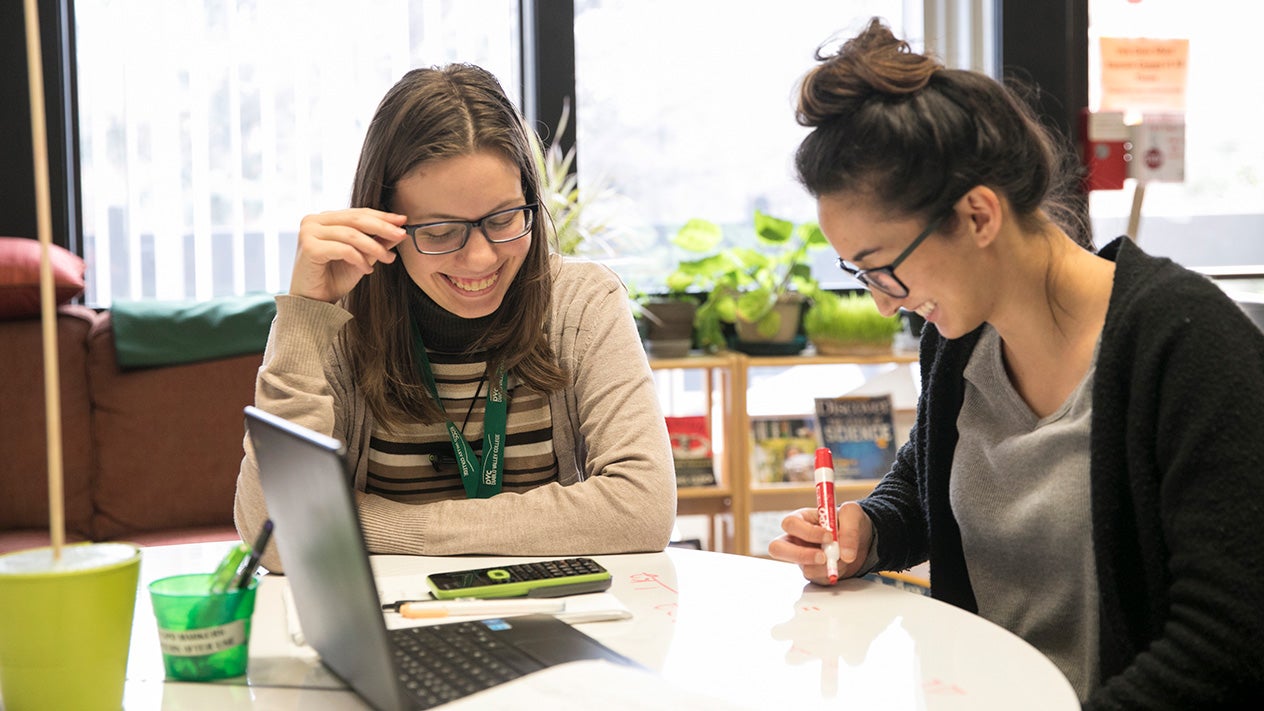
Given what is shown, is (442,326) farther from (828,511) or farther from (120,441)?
(120,441)

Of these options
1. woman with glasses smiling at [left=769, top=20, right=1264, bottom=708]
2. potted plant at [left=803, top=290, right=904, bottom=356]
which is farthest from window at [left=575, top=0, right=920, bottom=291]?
woman with glasses smiling at [left=769, top=20, right=1264, bottom=708]

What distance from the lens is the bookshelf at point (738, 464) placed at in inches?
126

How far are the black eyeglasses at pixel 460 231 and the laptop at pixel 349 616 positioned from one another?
560mm

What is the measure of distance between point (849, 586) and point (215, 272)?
2600 millimetres

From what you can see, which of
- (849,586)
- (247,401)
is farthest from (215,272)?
(849,586)

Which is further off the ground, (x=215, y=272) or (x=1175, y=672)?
(x=215, y=272)

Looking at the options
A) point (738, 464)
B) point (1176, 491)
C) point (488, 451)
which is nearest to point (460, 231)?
point (488, 451)

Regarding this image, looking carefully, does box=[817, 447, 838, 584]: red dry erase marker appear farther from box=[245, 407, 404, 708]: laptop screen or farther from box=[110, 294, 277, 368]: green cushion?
box=[110, 294, 277, 368]: green cushion

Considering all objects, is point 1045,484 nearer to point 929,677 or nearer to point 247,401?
point 929,677

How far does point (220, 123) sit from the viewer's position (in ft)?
11.0

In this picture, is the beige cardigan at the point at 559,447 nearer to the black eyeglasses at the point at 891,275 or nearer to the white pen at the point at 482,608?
the white pen at the point at 482,608

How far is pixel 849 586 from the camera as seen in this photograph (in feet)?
4.23

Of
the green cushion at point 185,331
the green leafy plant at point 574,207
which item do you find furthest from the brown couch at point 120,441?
the green leafy plant at point 574,207

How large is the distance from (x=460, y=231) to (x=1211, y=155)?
3.20 m
